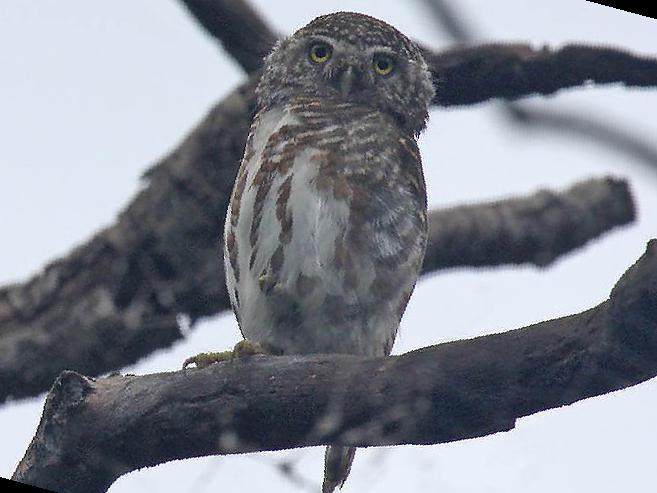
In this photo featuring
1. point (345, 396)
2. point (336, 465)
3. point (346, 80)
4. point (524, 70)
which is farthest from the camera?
point (524, 70)

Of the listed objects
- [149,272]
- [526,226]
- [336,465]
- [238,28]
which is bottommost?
[336,465]

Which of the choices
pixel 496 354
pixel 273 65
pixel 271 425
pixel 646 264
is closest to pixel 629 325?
pixel 646 264

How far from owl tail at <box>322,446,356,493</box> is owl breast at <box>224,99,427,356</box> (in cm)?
24

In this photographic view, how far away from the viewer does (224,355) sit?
7.89 ft

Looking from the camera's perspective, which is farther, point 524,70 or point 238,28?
point 238,28

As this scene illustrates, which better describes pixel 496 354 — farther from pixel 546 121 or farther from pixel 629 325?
pixel 546 121

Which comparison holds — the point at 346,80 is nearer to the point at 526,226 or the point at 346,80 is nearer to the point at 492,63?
the point at 492,63

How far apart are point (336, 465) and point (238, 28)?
4.81ft

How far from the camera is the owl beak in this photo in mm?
3058

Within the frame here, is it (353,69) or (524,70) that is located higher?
(353,69)

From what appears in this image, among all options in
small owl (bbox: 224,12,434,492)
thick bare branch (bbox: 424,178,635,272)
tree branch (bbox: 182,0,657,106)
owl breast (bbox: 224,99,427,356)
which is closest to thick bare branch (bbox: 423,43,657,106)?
tree branch (bbox: 182,0,657,106)

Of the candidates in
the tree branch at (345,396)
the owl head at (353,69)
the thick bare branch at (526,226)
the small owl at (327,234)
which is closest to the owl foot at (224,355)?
the tree branch at (345,396)

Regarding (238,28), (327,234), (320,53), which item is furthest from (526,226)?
(327,234)

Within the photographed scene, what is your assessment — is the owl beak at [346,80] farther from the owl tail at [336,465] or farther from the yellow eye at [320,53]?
the owl tail at [336,465]
